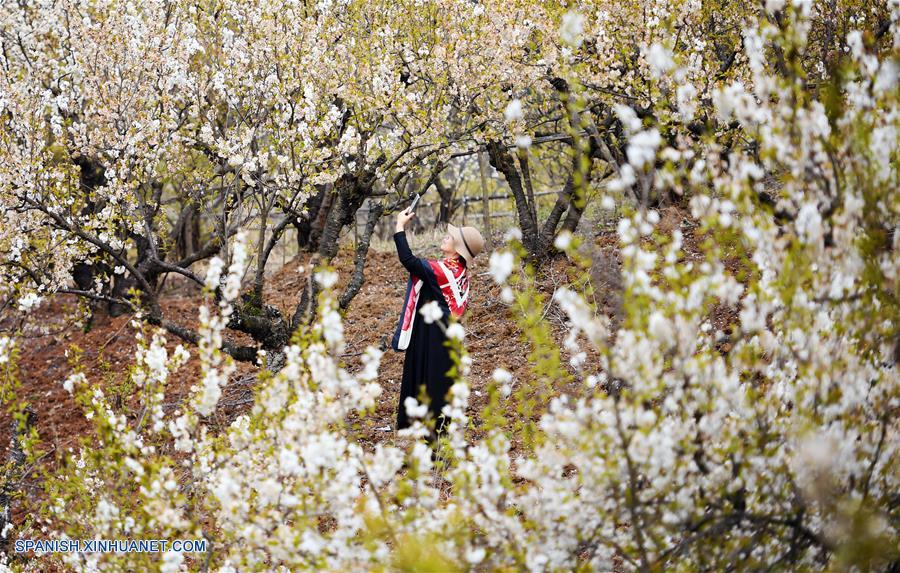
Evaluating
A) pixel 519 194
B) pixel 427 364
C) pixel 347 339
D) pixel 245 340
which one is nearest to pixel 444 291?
pixel 427 364

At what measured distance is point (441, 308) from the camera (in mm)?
6234

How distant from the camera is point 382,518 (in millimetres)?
2867

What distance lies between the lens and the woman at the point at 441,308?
20.2 ft

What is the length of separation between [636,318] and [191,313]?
10.3 m

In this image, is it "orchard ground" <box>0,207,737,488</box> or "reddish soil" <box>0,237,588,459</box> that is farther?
"reddish soil" <box>0,237,588,459</box>

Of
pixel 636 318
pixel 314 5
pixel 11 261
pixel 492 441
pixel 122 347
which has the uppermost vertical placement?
pixel 314 5

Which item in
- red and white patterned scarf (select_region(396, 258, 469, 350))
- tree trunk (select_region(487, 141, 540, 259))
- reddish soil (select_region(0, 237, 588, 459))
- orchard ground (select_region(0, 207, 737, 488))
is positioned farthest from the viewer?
tree trunk (select_region(487, 141, 540, 259))

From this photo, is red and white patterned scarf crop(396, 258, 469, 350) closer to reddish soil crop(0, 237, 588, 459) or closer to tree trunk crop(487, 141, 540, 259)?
reddish soil crop(0, 237, 588, 459)

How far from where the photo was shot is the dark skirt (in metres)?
6.23

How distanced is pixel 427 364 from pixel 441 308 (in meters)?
0.47

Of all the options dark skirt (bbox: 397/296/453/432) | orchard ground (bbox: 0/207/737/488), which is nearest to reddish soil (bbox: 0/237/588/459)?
orchard ground (bbox: 0/207/737/488)

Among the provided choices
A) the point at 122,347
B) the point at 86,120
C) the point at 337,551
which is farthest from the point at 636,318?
the point at 122,347

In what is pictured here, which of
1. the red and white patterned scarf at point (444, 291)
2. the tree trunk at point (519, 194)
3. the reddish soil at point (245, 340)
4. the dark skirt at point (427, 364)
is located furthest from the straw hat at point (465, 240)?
the tree trunk at point (519, 194)

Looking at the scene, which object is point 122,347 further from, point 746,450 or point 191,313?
point 746,450
